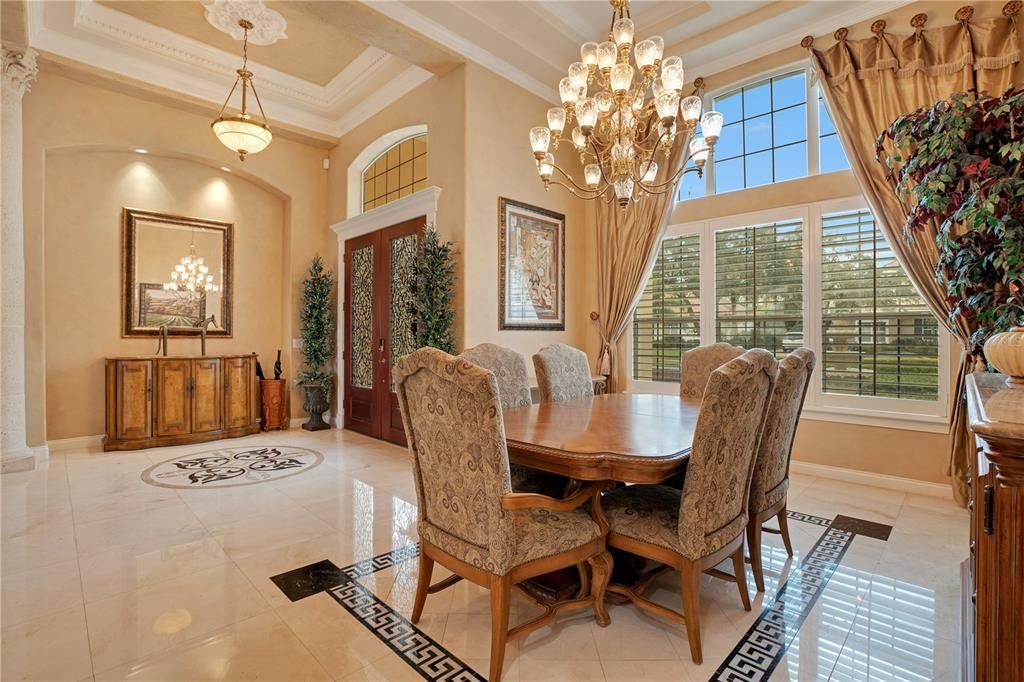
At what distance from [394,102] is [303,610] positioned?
5.19 metres

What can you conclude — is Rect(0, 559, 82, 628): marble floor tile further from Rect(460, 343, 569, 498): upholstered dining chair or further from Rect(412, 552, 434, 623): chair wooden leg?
Rect(460, 343, 569, 498): upholstered dining chair

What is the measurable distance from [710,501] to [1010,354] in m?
0.99

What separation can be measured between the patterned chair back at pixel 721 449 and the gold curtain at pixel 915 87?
2495mm

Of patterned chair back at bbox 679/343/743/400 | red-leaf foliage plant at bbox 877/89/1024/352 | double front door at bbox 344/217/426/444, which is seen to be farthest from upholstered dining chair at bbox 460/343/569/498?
red-leaf foliage plant at bbox 877/89/1024/352

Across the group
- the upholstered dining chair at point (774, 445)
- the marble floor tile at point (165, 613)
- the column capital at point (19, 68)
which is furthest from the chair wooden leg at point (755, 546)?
the column capital at point (19, 68)

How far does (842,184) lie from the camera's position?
405 centimetres

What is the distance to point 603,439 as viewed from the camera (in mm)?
2066

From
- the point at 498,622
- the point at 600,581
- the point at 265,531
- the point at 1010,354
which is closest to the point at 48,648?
the point at 265,531

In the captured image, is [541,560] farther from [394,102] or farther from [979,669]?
[394,102]

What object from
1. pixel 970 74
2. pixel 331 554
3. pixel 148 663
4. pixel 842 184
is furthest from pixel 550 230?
pixel 148 663

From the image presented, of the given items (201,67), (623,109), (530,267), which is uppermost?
(201,67)

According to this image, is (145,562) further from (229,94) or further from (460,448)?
(229,94)

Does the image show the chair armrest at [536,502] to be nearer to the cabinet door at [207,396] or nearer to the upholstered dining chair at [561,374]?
the upholstered dining chair at [561,374]

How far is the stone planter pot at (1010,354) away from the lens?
56.0 inches
